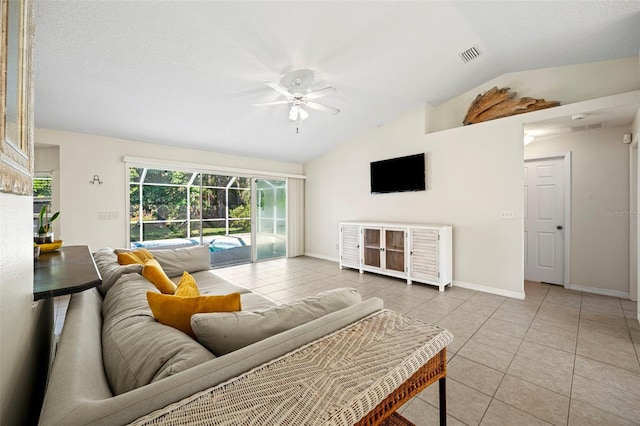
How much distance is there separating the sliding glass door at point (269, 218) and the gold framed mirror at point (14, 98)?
4976mm

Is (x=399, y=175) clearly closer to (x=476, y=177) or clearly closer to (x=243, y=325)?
(x=476, y=177)

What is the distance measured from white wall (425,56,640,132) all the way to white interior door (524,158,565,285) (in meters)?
0.99

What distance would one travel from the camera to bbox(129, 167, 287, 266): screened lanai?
5426mm

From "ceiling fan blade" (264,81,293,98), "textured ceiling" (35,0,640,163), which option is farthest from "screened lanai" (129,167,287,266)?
"ceiling fan blade" (264,81,293,98)

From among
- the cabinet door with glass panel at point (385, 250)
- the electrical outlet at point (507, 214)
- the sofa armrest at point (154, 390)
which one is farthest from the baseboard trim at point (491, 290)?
the sofa armrest at point (154, 390)

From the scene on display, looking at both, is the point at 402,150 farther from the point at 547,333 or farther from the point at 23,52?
the point at 23,52

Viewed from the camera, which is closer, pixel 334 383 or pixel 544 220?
pixel 334 383

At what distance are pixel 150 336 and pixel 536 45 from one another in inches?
169

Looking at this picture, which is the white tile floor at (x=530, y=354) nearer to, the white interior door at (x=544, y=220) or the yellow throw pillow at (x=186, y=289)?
the white interior door at (x=544, y=220)

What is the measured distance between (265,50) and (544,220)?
4.61 m

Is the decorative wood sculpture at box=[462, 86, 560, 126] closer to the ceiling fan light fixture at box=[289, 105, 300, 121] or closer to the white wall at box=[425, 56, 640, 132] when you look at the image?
the white wall at box=[425, 56, 640, 132]

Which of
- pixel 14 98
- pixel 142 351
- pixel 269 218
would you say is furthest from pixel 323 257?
pixel 14 98

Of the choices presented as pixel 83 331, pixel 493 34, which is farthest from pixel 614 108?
pixel 83 331

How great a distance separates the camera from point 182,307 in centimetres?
111
